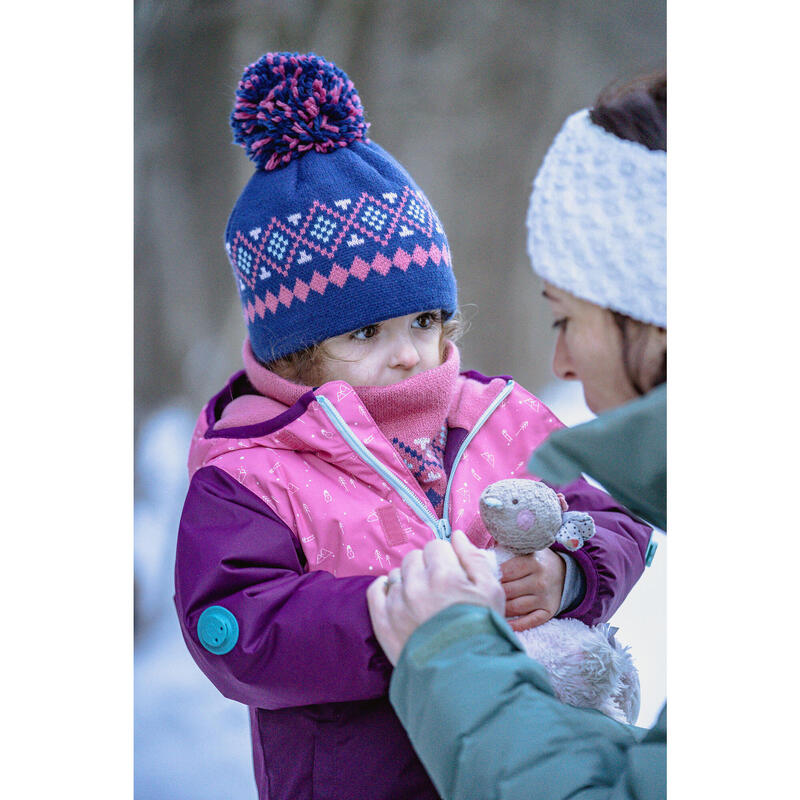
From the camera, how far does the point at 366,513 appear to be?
39.8 inches

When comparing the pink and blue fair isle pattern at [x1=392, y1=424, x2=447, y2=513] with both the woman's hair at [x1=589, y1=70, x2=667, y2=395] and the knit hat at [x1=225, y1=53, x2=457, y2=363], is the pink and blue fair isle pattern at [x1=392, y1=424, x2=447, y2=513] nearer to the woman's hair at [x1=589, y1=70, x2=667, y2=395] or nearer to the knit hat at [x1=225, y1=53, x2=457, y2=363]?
the knit hat at [x1=225, y1=53, x2=457, y2=363]

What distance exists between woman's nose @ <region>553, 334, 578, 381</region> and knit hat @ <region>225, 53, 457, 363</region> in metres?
0.27

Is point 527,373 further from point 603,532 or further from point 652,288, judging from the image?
point 652,288

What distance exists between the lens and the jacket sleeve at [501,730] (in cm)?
73

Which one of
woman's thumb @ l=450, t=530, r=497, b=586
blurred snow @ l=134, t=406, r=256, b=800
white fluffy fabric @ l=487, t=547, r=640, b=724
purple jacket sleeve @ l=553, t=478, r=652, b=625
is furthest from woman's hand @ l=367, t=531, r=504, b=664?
blurred snow @ l=134, t=406, r=256, b=800

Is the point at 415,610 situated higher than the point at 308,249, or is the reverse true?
the point at 308,249

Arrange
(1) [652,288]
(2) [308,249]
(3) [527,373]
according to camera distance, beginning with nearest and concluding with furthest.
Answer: (1) [652,288] → (2) [308,249] → (3) [527,373]

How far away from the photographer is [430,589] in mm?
806

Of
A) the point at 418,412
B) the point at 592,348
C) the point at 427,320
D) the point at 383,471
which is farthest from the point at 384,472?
the point at 592,348

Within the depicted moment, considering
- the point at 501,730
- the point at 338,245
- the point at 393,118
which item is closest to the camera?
the point at 501,730

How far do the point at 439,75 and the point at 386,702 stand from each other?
74 centimetres

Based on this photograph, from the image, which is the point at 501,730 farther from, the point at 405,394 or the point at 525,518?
the point at 405,394
